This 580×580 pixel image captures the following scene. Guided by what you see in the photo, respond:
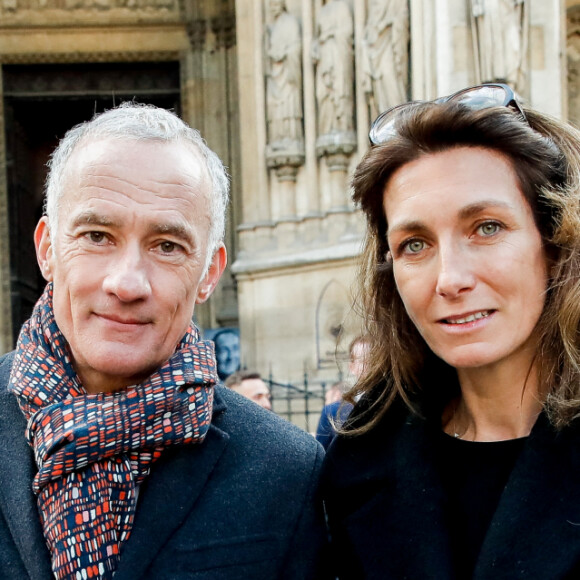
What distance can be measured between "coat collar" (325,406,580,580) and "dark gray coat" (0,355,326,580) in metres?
0.10

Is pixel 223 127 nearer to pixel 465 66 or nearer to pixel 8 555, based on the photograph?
pixel 465 66

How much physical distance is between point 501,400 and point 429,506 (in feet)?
0.90

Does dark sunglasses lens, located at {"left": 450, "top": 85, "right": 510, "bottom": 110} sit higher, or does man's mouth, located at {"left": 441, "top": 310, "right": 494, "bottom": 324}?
dark sunglasses lens, located at {"left": 450, "top": 85, "right": 510, "bottom": 110}

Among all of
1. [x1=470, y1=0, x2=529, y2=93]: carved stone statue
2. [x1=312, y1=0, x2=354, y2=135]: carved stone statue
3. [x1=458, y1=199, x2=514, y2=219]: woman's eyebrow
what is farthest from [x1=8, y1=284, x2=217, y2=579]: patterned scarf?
[x1=312, y1=0, x2=354, y2=135]: carved stone statue

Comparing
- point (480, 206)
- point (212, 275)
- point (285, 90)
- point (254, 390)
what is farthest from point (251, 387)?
point (480, 206)

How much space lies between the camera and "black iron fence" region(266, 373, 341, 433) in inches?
353

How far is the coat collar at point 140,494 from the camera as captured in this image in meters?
2.09

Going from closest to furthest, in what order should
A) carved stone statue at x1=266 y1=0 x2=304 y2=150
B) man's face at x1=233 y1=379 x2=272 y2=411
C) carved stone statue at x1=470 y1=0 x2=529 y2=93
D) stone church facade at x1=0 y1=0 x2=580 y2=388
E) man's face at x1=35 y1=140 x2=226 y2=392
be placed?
man's face at x1=35 y1=140 x2=226 y2=392 → man's face at x1=233 y1=379 x2=272 y2=411 → carved stone statue at x1=470 y1=0 x2=529 y2=93 → stone church facade at x1=0 y1=0 x2=580 y2=388 → carved stone statue at x1=266 y1=0 x2=304 y2=150

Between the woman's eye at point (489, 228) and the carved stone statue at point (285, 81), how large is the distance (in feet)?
24.8

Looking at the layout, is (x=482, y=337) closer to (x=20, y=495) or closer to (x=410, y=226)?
(x=410, y=226)

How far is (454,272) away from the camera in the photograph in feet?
6.83

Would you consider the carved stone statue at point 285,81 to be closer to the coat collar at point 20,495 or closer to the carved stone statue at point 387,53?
the carved stone statue at point 387,53

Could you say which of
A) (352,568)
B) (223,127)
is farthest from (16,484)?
(223,127)

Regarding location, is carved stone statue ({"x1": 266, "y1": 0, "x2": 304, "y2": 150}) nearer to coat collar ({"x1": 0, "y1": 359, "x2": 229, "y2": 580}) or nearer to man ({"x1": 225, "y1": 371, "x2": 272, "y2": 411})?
man ({"x1": 225, "y1": 371, "x2": 272, "y2": 411})
